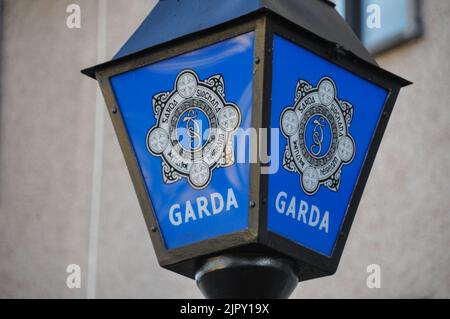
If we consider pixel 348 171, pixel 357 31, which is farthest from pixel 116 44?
pixel 348 171

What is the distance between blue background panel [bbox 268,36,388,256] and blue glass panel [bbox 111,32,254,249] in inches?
2.5

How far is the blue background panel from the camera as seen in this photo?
2.10m

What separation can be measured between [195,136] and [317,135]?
0.86 ft

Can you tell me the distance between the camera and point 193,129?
2.19m

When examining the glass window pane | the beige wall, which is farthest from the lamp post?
the glass window pane

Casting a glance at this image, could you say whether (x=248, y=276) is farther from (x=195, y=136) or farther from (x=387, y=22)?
(x=387, y=22)

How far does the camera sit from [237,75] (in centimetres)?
215

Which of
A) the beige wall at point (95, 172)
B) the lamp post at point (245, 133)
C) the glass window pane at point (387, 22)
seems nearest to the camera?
the lamp post at point (245, 133)

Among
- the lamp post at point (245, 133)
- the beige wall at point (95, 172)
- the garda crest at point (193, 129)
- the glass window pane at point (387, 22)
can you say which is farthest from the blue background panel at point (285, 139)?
the glass window pane at point (387, 22)

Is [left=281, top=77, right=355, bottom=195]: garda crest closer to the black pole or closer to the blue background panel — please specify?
the blue background panel

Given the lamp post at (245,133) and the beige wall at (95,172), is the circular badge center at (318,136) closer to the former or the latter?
the lamp post at (245,133)

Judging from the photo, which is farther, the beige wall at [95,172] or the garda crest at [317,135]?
the beige wall at [95,172]

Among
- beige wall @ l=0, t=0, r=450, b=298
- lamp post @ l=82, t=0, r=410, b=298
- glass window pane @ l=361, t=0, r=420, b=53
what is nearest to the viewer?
lamp post @ l=82, t=0, r=410, b=298

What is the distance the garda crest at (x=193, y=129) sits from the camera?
213 cm
